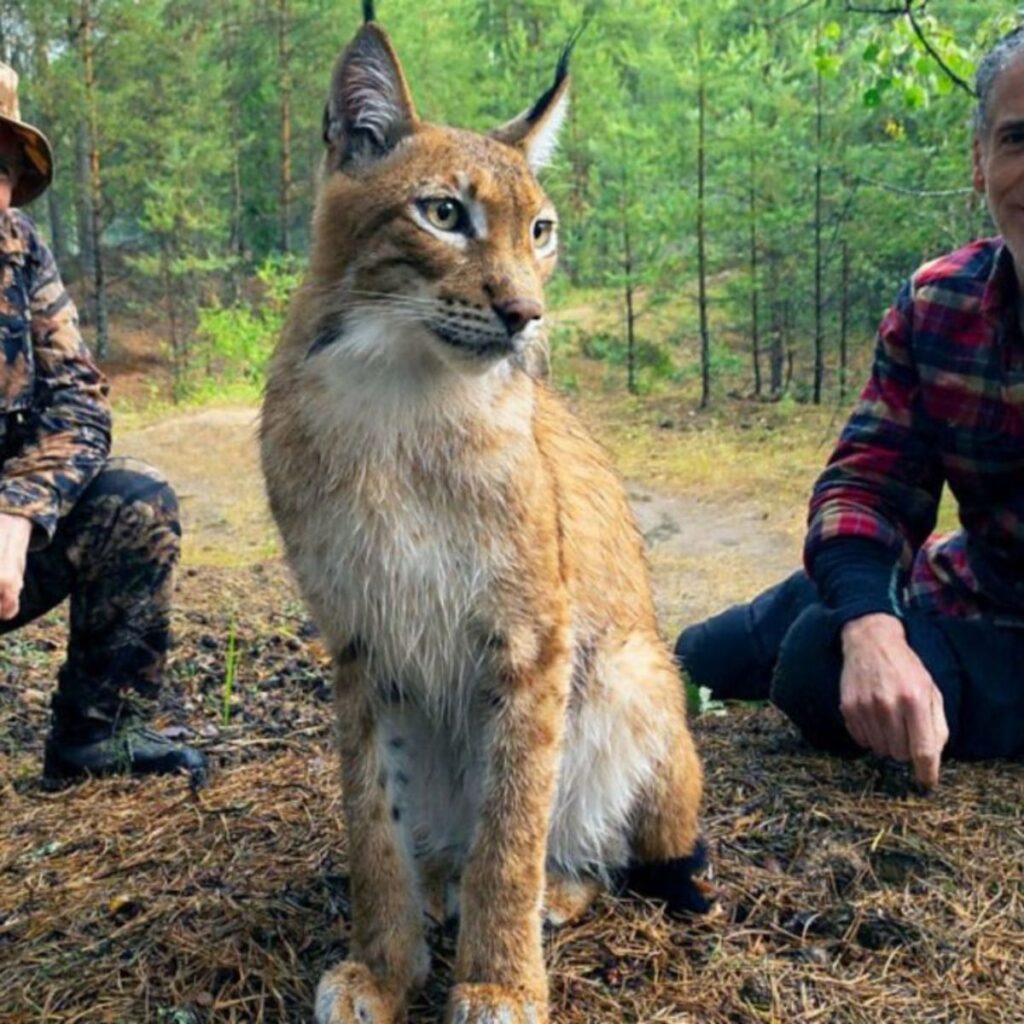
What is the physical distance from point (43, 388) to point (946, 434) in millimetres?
2997

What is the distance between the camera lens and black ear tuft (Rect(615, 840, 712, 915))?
→ 2781 millimetres

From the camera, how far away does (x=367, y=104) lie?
103 inches

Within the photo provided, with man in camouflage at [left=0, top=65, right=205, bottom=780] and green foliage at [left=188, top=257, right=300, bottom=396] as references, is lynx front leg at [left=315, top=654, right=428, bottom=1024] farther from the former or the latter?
green foliage at [left=188, top=257, right=300, bottom=396]

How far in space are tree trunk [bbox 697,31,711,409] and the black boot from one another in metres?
13.4

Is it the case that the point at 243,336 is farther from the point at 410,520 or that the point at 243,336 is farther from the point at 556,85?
the point at 410,520

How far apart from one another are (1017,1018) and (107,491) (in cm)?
313

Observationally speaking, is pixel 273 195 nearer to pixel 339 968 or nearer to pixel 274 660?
pixel 274 660

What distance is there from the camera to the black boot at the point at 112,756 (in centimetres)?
387

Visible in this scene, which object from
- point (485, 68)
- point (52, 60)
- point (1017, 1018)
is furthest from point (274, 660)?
point (485, 68)

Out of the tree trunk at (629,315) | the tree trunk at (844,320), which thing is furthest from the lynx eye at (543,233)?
the tree trunk at (629,315)

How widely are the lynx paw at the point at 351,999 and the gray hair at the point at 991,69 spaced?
270cm

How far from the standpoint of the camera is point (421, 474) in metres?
2.51

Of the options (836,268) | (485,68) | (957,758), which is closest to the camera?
(957,758)

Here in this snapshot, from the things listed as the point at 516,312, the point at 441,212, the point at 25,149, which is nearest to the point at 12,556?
the point at 25,149
